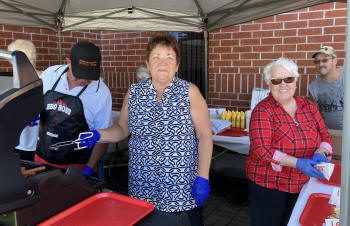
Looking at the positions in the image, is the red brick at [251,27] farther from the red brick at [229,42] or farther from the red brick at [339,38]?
the red brick at [339,38]

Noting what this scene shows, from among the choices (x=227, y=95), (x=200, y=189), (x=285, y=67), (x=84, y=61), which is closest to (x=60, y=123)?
(x=84, y=61)

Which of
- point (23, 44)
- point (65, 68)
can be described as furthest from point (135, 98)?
point (23, 44)

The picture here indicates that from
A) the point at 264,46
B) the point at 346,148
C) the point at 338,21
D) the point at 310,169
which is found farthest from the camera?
the point at 264,46

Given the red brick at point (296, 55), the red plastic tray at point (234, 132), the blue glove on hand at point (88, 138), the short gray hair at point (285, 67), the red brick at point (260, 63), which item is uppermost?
the red brick at point (296, 55)

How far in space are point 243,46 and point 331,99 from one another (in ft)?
Result: 5.89

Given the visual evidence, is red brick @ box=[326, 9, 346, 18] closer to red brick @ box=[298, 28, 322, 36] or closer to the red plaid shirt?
red brick @ box=[298, 28, 322, 36]

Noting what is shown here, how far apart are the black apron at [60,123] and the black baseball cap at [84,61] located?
146 mm

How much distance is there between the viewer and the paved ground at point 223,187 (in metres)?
3.68

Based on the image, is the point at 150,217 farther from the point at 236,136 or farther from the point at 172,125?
the point at 236,136

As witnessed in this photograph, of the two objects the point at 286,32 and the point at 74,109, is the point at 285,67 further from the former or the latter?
the point at 286,32

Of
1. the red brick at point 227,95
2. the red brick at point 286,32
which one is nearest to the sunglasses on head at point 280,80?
the red brick at point 286,32

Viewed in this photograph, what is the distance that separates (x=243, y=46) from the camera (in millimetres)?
5145

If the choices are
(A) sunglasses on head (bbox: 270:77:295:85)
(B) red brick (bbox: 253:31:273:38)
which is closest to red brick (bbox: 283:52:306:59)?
(B) red brick (bbox: 253:31:273:38)

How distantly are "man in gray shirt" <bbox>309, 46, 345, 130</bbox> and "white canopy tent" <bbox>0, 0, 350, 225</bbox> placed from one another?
1.01 metres
